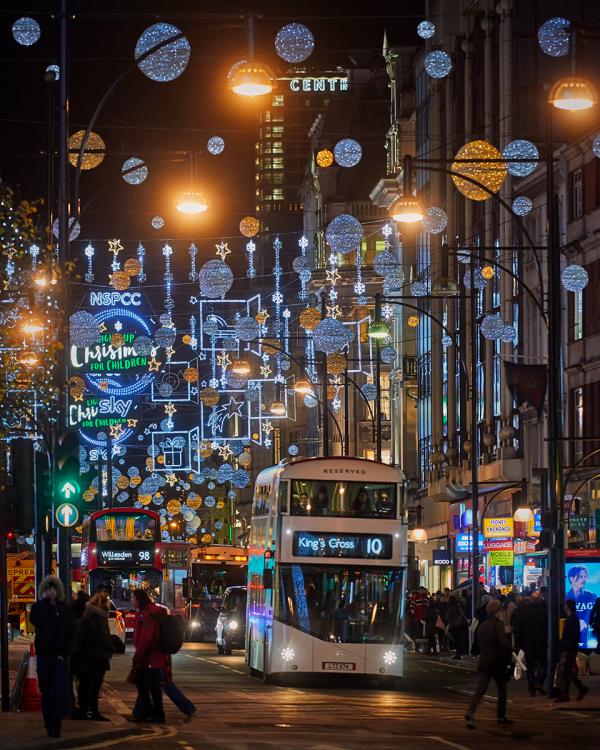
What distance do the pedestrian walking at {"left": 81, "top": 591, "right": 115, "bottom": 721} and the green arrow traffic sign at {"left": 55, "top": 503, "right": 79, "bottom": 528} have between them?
159 cm

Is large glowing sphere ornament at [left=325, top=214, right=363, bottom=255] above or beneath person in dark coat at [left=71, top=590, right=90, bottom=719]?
above

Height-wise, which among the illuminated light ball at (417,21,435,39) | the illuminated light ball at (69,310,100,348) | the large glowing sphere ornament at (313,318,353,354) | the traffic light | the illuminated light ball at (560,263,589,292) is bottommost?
the traffic light

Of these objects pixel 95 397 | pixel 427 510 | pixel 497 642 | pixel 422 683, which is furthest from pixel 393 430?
pixel 497 642

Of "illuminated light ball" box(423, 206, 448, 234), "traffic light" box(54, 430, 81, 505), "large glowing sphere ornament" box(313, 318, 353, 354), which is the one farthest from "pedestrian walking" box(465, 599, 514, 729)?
"large glowing sphere ornament" box(313, 318, 353, 354)

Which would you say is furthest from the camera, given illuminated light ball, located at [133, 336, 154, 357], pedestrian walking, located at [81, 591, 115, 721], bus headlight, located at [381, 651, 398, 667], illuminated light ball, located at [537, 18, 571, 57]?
illuminated light ball, located at [133, 336, 154, 357]

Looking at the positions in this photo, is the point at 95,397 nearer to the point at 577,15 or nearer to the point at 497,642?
the point at 577,15

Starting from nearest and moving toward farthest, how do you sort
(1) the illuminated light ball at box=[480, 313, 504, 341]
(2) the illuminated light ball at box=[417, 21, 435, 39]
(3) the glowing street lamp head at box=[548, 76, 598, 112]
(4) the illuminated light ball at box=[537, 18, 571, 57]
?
(3) the glowing street lamp head at box=[548, 76, 598, 112] < (4) the illuminated light ball at box=[537, 18, 571, 57] < (2) the illuminated light ball at box=[417, 21, 435, 39] < (1) the illuminated light ball at box=[480, 313, 504, 341]

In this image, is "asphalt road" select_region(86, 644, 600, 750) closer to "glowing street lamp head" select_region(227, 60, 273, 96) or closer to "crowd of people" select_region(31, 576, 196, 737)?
"crowd of people" select_region(31, 576, 196, 737)

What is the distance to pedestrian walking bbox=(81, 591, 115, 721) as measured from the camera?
23.7 m

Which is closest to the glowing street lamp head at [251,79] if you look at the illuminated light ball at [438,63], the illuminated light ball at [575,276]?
the illuminated light ball at [438,63]

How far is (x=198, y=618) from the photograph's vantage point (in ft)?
207

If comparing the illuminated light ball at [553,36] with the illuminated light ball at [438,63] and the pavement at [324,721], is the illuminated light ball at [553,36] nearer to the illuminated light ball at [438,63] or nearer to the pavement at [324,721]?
the illuminated light ball at [438,63]

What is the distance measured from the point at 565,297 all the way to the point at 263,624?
20849 mm

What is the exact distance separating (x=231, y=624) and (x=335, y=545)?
1922 centimetres
